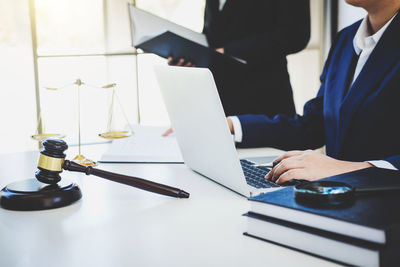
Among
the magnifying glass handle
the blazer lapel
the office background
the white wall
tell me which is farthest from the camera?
the white wall

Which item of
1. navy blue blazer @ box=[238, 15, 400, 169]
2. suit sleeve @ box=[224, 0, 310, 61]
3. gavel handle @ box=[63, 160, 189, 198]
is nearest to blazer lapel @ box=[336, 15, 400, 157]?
navy blue blazer @ box=[238, 15, 400, 169]

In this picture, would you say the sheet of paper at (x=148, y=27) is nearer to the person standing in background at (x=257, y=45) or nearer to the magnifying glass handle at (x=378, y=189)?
the person standing in background at (x=257, y=45)

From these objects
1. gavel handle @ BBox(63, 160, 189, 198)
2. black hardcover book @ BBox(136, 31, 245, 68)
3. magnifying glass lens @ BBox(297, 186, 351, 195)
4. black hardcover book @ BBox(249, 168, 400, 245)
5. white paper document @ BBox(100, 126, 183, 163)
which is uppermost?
black hardcover book @ BBox(136, 31, 245, 68)

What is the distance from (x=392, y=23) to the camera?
131 centimetres

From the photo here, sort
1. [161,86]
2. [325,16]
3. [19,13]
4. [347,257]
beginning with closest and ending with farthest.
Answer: [347,257], [161,86], [19,13], [325,16]

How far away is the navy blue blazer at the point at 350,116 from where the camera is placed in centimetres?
130

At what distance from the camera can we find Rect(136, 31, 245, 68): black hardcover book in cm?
178

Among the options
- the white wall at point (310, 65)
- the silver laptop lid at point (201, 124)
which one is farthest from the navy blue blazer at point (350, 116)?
the white wall at point (310, 65)

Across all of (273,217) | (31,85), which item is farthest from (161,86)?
(31,85)

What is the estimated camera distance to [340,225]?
25.5 inches

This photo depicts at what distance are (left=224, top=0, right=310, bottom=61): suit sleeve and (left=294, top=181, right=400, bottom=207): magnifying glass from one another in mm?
1398

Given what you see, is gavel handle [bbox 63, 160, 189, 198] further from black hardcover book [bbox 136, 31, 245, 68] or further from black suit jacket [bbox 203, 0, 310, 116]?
black suit jacket [bbox 203, 0, 310, 116]

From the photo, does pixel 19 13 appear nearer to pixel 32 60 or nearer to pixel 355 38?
pixel 32 60

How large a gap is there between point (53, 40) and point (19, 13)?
0.32 meters
